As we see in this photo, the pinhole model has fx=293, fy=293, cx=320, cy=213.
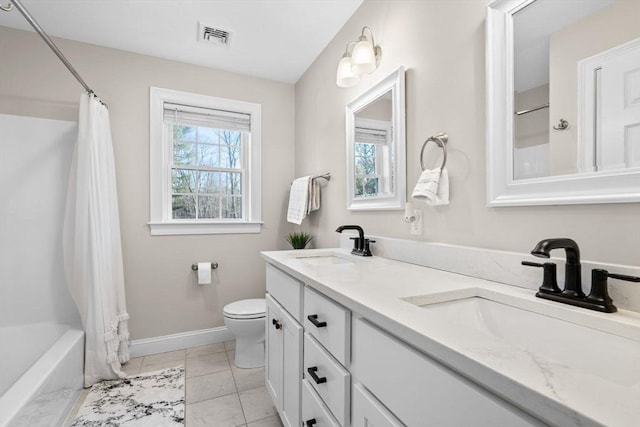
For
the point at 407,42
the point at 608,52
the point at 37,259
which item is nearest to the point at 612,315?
the point at 608,52

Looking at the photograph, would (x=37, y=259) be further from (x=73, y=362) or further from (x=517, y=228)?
(x=517, y=228)

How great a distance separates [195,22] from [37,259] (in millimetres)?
2029

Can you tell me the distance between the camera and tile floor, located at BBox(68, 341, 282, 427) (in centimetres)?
162

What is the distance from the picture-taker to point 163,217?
246 centimetres

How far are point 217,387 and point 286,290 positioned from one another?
109 centimetres

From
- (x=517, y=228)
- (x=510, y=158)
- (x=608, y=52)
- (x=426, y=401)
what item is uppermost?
(x=608, y=52)

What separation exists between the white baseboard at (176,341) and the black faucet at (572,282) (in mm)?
2483

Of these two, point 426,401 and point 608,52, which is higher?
point 608,52

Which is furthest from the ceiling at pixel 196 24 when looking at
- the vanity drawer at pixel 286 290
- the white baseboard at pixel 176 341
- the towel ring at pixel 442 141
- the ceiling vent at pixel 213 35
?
the white baseboard at pixel 176 341

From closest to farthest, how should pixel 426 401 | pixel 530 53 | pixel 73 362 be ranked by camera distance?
pixel 426 401 < pixel 530 53 < pixel 73 362

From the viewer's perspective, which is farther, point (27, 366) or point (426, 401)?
point (27, 366)

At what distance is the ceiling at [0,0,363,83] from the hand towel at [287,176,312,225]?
1.00 m

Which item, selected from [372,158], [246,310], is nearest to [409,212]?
[372,158]

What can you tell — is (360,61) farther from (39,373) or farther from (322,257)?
(39,373)
